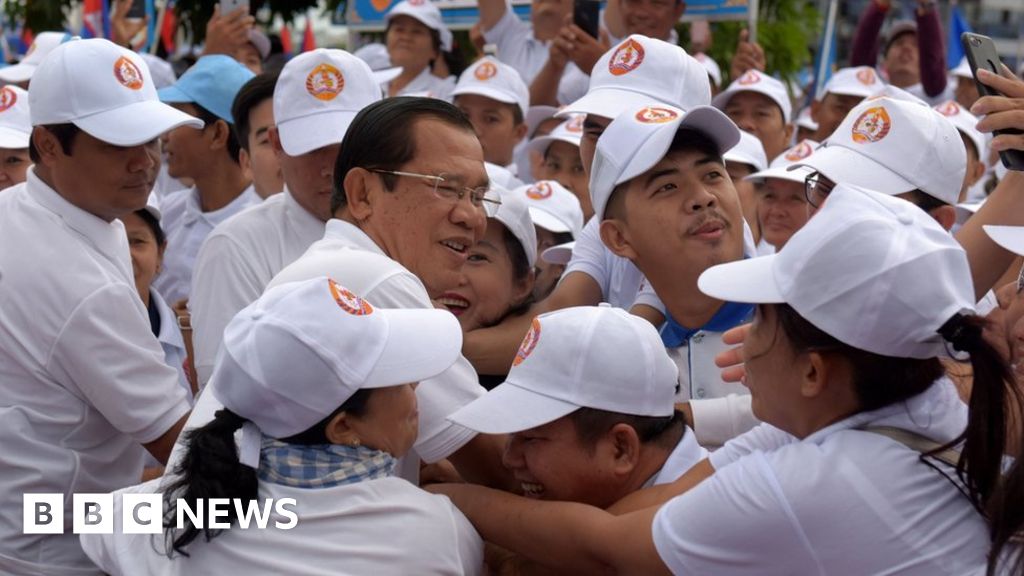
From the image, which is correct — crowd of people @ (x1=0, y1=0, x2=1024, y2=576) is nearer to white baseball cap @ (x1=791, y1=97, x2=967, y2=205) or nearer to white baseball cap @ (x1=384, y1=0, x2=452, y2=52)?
white baseball cap @ (x1=791, y1=97, x2=967, y2=205)

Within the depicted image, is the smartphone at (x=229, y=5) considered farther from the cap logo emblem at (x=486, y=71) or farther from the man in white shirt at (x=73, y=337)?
the man in white shirt at (x=73, y=337)

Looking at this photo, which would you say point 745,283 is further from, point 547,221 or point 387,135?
point 547,221

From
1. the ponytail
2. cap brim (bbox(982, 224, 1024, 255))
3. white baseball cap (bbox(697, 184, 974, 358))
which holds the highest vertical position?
white baseball cap (bbox(697, 184, 974, 358))

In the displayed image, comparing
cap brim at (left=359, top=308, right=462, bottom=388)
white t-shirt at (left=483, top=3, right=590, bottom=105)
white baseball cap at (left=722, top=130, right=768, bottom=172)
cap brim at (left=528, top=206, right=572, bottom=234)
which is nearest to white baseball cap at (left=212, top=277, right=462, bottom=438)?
cap brim at (left=359, top=308, right=462, bottom=388)

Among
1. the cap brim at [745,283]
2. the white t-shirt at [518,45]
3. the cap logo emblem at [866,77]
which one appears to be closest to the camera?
the cap brim at [745,283]

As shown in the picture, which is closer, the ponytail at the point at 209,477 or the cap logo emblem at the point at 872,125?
the ponytail at the point at 209,477

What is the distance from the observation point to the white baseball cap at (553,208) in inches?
188

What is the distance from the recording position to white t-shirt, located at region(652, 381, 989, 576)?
216 cm

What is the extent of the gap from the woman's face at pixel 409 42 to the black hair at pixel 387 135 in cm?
488

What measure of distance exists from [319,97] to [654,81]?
43.4 inches

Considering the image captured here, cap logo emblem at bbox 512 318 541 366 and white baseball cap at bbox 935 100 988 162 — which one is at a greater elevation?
cap logo emblem at bbox 512 318 541 366

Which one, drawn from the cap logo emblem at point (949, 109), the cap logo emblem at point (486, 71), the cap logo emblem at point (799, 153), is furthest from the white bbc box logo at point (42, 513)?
the cap logo emblem at point (949, 109)

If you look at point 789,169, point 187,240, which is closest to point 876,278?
point 789,169

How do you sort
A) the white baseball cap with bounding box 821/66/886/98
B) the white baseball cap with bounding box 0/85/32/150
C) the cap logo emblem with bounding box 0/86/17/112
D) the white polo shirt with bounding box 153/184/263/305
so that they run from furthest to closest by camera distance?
the white baseball cap with bounding box 821/66/886/98 → the cap logo emblem with bounding box 0/86/17/112 → the white polo shirt with bounding box 153/184/263/305 → the white baseball cap with bounding box 0/85/32/150
